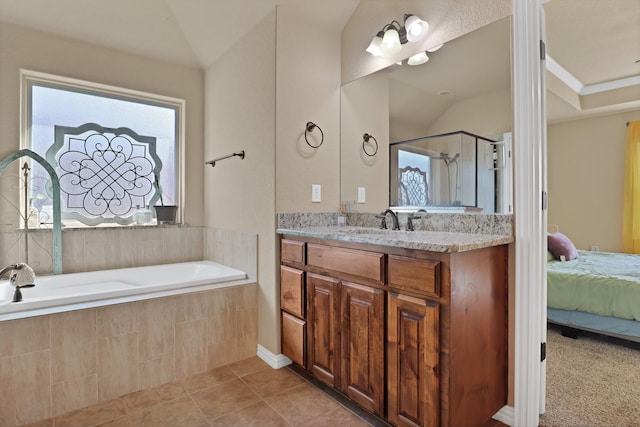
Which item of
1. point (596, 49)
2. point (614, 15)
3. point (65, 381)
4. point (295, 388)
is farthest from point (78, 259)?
point (596, 49)

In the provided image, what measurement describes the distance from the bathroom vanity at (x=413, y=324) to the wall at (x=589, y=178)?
Result: 12.8 feet

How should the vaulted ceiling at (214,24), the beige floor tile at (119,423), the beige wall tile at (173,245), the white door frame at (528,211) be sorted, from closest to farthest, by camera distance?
the white door frame at (528,211)
the beige floor tile at (119,423)
the vaulted ceiling at (214,24)
the beige wall tile at (173,245)

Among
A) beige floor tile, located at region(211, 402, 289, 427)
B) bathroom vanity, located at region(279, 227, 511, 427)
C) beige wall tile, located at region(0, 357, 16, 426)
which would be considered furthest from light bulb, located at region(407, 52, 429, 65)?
beige wall tile, located at region(0, 357, 16, 426)

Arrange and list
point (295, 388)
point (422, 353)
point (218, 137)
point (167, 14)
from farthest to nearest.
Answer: point (218, 137) < point (167, 14) < point (295, 388) < point (422, 353)

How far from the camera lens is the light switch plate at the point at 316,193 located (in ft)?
7.79

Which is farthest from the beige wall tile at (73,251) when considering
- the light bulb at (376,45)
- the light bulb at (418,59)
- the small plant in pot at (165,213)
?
the light bulb at (418,59)

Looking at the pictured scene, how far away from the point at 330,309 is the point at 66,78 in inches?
105

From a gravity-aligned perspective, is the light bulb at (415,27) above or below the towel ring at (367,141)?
above

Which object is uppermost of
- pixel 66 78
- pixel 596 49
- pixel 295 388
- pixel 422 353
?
pixel 596 49

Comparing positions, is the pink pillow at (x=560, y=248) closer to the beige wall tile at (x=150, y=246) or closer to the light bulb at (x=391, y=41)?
the light bulb at (x=391, y=41)

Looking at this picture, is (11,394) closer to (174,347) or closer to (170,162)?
(174,347)

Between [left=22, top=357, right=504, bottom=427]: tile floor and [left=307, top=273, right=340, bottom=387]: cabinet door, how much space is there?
5.6 inches

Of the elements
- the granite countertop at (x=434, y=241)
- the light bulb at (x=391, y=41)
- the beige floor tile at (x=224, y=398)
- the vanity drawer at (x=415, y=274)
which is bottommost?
the beige floor tile at (x=224, y=398)

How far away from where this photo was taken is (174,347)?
6.71 feet
